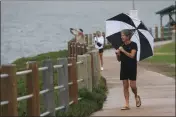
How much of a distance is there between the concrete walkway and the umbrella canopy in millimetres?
1144

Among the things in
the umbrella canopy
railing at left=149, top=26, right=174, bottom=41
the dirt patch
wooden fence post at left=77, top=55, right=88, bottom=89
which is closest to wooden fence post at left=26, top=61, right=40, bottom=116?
the umbrella canopy

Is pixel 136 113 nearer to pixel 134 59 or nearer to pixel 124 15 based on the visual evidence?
pixel 134 59

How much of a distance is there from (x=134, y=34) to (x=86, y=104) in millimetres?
1848

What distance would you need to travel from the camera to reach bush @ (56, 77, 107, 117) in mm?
11102

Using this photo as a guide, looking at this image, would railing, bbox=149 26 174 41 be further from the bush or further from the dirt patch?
the bush

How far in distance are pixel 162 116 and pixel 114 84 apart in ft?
22.7

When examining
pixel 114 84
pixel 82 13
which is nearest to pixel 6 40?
pixel 82 13

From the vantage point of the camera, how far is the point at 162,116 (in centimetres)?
1109

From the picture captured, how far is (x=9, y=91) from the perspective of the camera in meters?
8.50

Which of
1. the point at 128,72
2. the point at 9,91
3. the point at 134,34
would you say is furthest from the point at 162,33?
the point at 9,91

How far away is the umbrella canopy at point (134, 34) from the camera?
12.6 meters

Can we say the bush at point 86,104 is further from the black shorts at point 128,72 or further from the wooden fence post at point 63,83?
the black shorts at point 128,72

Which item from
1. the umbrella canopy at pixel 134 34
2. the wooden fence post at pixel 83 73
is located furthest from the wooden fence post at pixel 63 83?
the wooden fence post at pixel 83 73

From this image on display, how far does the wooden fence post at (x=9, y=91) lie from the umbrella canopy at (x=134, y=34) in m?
4.33
